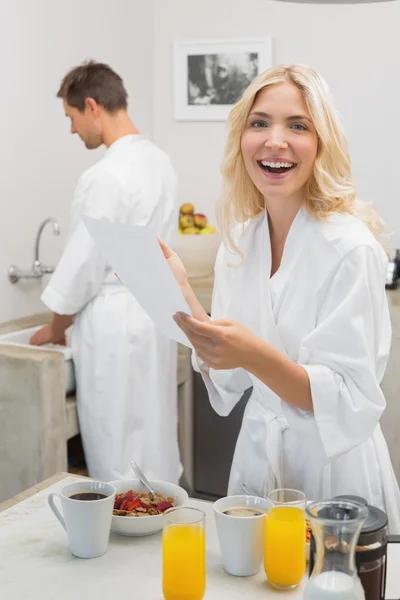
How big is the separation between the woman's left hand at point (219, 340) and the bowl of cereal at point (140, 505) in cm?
25

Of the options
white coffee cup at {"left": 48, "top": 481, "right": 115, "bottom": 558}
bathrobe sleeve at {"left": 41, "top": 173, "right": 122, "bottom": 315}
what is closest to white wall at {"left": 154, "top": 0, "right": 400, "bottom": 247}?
bathrobe sleeve at {"left": 41, "top": 173, "right": 122, "bottom": 315}

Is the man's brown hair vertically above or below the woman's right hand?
above

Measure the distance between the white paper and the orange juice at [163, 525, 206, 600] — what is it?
356 millimetres

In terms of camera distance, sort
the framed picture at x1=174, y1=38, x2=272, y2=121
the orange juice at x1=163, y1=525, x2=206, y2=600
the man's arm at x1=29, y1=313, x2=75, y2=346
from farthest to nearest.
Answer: the framed picture at x1=174, y1=38, x2=272, y2=121 → the man's arm at x1=29, y1=313, x2=75, y2=346 → the orange juice at x1=163, y1=525, x2=206, y2=600

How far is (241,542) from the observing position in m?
1.20

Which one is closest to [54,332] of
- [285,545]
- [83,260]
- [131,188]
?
[83,260]

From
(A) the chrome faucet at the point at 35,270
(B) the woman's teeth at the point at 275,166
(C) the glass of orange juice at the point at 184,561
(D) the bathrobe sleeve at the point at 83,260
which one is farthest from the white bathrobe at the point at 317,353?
(A) the chrome faucet at the point at 35,270

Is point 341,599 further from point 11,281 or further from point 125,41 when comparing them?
point 125,41

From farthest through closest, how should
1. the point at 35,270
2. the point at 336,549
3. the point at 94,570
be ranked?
the point at 35,270 → the point at 94,570 → the point at 336,549

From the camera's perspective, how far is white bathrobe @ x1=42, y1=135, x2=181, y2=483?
2.76 meters

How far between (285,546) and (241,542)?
0.07 metres

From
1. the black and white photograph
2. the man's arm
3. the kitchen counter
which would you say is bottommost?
the kitchen counter

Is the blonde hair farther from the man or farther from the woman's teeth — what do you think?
the man

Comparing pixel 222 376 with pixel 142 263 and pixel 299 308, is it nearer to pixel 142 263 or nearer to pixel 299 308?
pixel 299 308
